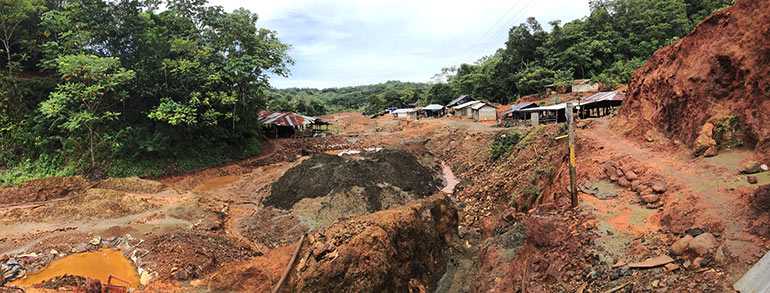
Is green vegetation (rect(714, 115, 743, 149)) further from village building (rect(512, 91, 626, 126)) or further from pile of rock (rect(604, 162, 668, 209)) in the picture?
village building (rect(512, 91, 626, 126))

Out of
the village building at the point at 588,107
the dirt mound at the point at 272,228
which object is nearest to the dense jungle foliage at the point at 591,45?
the village building at the point at 588,107

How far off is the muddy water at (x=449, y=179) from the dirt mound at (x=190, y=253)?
11381mm

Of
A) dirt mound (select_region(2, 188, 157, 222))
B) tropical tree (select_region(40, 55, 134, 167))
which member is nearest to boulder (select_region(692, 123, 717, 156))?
dirt mound (select_region(2, 188, 157, 222))

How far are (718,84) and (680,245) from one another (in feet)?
19.9

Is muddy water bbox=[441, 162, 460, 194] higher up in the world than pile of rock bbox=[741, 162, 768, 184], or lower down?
lower down

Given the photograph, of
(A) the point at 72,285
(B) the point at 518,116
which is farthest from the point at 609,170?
(B) the point at 518,116

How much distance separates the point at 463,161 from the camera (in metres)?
24.1

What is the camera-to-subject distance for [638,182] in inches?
323

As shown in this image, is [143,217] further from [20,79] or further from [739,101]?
[739,101]

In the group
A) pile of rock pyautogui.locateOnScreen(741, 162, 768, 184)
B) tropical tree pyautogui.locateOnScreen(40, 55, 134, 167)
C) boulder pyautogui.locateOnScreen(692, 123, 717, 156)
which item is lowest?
pile of rock pyautogui.locateOnScreen(741, 162, 768, 184)

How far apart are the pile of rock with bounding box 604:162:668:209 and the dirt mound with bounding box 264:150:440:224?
28.6ft

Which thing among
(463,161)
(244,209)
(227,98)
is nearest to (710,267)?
(244,209)

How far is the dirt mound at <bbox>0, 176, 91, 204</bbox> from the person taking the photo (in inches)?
587

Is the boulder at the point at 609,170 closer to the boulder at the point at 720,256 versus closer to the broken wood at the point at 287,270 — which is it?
the boulder at the point at 720,256
